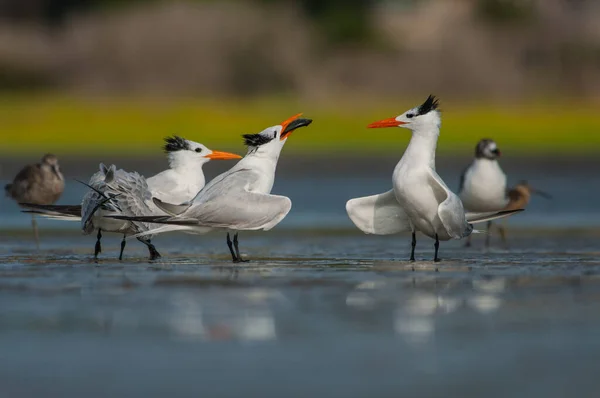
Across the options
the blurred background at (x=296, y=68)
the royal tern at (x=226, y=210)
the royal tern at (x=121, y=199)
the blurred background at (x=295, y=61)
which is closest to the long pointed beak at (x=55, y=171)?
the royal tern at (x=121, y=199)

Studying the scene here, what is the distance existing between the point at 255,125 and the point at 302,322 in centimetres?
3225

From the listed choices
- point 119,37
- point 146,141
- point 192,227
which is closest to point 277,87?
point 119,37

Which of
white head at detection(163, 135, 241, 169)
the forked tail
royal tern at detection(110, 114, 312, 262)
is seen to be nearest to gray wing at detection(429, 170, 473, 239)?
the forked tail

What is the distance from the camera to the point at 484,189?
1466 centimetres

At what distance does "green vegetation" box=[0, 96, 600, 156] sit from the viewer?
117 feet

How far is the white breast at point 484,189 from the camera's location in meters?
14.7

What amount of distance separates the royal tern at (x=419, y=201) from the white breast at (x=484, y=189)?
2.55m

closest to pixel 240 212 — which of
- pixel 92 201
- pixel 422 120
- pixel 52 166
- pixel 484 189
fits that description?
pixel 92 201

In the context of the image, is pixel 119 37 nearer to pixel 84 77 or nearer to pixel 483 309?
pixel 84 77

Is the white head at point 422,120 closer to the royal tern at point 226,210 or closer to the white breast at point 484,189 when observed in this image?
the royal tern at point 226,210

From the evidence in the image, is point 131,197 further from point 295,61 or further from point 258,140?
point 295,61

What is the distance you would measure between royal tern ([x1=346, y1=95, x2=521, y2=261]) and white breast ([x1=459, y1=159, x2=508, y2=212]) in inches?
101

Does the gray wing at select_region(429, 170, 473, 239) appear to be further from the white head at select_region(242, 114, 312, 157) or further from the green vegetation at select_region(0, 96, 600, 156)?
the green vegetation at select_region(0, 96, 600, 156)

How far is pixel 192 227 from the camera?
35.9 ft
